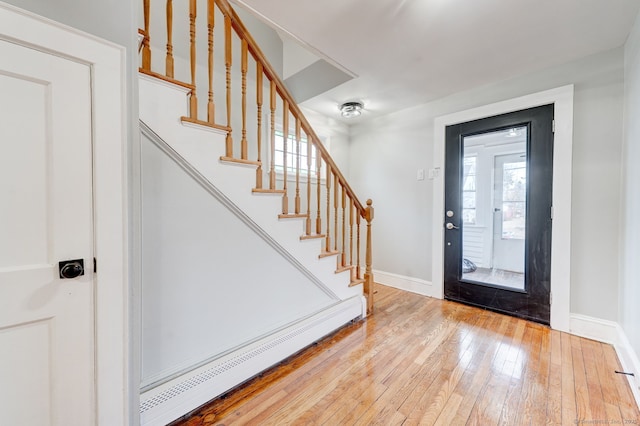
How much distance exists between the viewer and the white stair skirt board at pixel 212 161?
4.12 ft

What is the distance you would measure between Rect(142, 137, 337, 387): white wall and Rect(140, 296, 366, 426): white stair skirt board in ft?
0.19

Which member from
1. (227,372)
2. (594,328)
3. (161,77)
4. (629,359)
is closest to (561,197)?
(594,328)

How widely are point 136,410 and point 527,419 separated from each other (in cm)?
191

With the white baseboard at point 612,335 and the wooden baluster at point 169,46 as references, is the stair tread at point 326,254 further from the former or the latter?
the white baseboard at point 612,335

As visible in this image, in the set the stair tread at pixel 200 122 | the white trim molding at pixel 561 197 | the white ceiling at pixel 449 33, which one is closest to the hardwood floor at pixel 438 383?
the white trim molding at pixel 561 197

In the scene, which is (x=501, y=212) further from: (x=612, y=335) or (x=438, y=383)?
(x=438, y=383)

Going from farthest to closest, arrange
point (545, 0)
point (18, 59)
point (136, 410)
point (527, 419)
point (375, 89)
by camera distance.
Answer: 1. point (375, 89)
2. point (545, 0)
3. point (527, 419)
4. point (136, 410)
5. point (18, 59)

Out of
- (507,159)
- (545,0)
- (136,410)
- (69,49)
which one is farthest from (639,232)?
(69,49)

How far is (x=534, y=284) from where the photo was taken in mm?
2445

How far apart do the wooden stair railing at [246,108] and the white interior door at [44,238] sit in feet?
1.43

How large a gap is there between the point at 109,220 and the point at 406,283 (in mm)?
3199

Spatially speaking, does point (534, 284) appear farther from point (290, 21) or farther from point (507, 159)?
point (290, 21)

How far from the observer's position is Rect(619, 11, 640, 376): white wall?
1.66 metres

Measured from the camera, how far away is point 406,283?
3379 millimetres
